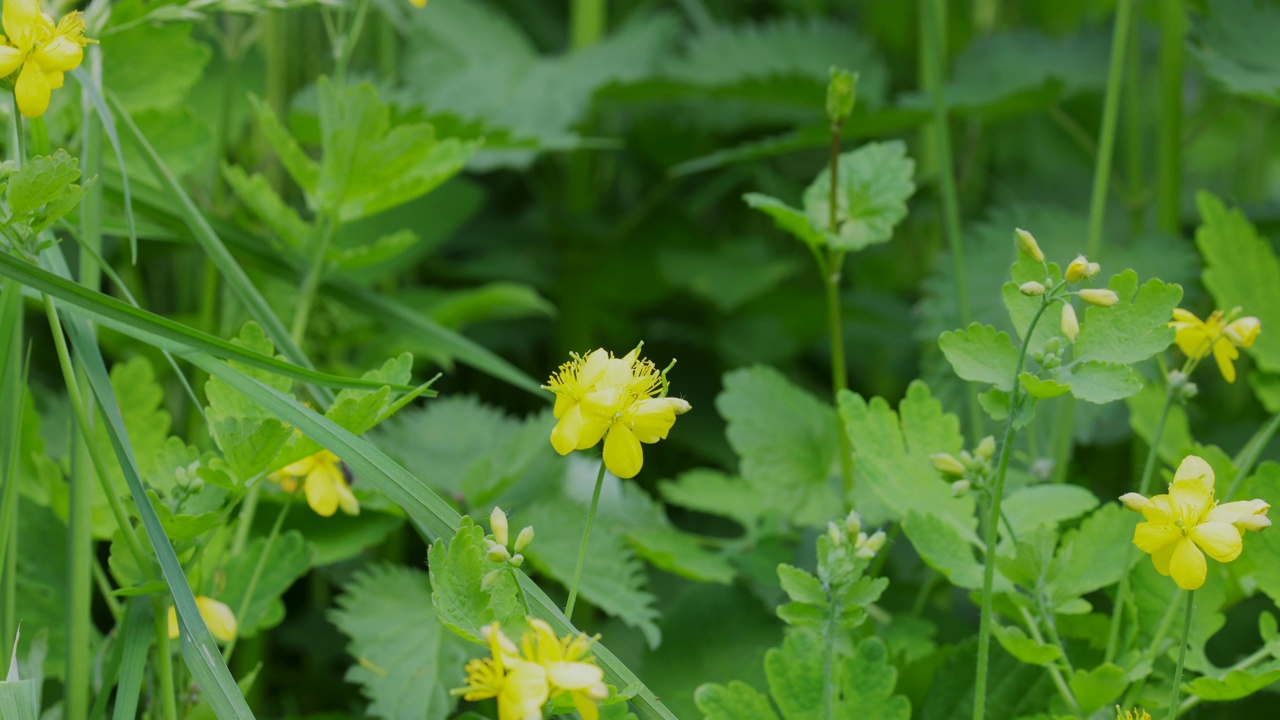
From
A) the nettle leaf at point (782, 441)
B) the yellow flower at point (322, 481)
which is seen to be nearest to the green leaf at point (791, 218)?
the nettle leaf at point (782, 441)

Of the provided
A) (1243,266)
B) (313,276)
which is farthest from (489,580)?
(1243,266)

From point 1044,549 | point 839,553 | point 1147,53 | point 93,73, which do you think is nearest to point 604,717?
point 839,553

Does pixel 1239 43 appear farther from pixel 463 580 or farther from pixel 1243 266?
pixel 463 580

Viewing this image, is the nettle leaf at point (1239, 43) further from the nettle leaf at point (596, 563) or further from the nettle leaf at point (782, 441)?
the nettle leaf at point (596, 563)

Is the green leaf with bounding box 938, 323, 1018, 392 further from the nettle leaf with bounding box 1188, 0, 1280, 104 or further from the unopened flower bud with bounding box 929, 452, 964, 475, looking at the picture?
the nettle leaf with bounding box 1188, 0, 1280, 104

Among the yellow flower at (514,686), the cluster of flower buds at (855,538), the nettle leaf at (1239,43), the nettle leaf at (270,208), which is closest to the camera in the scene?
the yellow flower at (514,686)

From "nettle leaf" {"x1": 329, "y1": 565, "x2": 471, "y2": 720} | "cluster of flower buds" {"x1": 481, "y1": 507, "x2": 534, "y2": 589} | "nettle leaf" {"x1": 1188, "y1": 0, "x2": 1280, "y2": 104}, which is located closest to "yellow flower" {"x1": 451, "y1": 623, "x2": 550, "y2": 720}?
"cluster of flower buds" {"x1": 481, "y1": 507, "x2": 534, "y2": 589}
